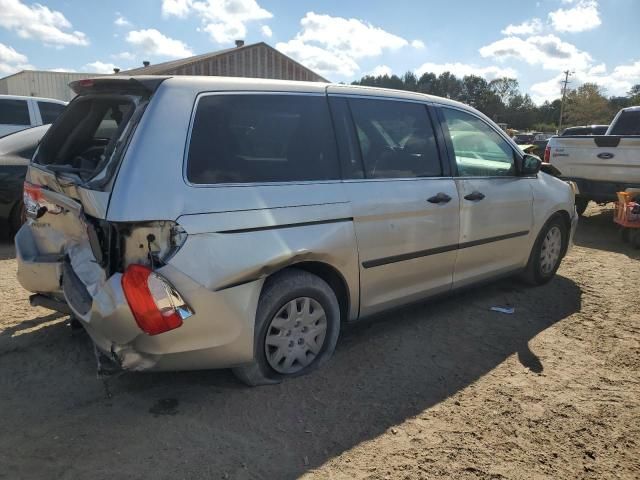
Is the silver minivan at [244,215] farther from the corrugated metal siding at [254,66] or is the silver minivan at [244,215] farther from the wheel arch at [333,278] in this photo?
the corrugated metal siding at [254,66]

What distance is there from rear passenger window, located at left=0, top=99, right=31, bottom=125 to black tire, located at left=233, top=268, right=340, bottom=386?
28.8 feet

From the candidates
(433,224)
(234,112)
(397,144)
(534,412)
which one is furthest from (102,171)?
(534,412)

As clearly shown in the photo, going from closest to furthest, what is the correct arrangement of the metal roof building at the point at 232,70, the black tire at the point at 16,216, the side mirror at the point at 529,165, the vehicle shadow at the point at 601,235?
the side mirror at the point at 529,165
the black tire at the point at 16,216
the vehicle shadow at the point at 601,235
the metal roof building at the point at 232,70

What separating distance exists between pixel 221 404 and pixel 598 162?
7.12 metres

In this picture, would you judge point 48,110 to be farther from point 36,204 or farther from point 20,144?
point 36,204

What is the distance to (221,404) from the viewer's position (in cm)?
301

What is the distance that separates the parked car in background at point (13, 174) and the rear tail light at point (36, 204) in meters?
3.21

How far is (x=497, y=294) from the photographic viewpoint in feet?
16.6

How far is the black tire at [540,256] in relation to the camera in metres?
5.07

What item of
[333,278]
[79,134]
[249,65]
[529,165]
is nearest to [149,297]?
[333,278]

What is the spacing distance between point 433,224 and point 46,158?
9.02 feet

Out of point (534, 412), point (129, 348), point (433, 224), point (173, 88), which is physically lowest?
point (534, 412)

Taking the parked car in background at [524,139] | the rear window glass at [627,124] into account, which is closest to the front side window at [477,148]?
the rear window glass at [627,124]

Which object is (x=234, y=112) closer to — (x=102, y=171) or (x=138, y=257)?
(x=102, y=171)
